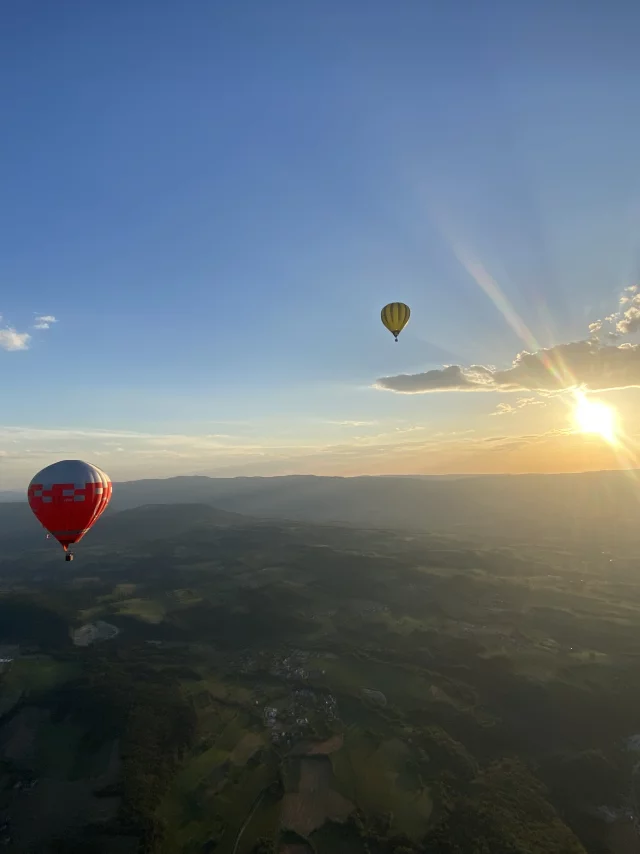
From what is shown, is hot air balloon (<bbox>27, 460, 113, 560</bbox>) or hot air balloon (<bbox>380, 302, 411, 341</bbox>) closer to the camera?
hot air balloon (<bbox>27, 460, 113, 560</bbox>)

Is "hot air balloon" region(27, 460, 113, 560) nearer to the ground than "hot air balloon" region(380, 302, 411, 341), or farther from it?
nearer to the ground

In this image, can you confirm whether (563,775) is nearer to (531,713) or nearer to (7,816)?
(531,713)

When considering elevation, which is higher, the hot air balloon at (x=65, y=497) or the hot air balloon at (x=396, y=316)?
the hot air balloon at (x=396, y=316)

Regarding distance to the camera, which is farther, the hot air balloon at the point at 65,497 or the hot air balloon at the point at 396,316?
the hot air balloon at the point at 396,316

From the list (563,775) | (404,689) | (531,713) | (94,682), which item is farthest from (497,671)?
(94,682)

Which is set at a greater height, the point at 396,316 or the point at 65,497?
the point at 396,316
